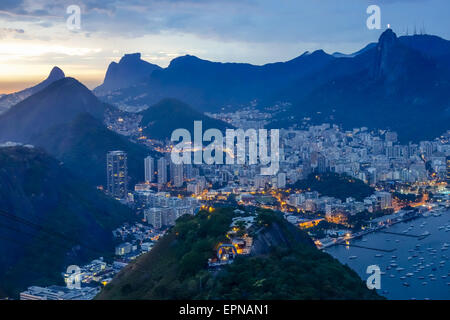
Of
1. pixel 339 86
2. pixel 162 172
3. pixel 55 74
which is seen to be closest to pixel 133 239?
pixel 162 172

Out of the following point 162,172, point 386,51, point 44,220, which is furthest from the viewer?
point 386,51

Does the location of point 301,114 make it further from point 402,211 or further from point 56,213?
point 56,213

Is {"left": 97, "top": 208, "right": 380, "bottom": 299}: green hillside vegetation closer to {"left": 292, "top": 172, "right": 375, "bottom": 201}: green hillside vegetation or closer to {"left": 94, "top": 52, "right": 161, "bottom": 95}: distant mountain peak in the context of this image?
{"left": 292, "top": 172, "right": 375, "bottom": 201}: green hillside vegetation

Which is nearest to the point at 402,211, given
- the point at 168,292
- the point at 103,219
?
the point at 103,219

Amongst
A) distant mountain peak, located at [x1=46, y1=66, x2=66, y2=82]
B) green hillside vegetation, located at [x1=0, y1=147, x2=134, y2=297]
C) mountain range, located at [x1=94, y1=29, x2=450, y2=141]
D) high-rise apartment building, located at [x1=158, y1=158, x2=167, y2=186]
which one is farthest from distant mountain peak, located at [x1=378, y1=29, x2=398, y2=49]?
green hillside vegetation, located at [x1=0, y1=147, x2=134, y2=297]

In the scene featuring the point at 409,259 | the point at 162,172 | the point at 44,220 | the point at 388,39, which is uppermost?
the point at 388,39

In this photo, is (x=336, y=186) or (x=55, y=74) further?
(x=55, y=74)

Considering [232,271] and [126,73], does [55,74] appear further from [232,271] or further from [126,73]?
[232,271]
